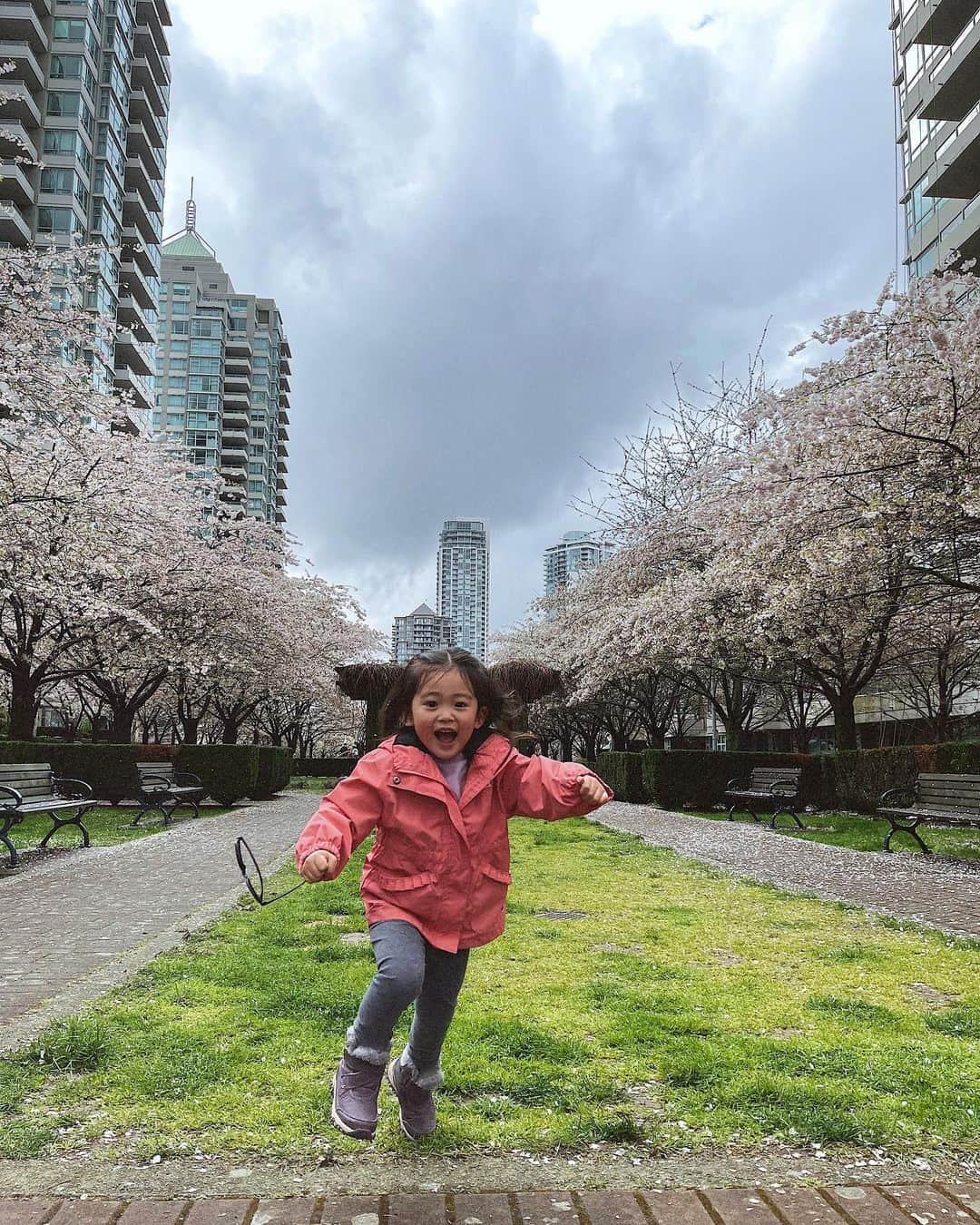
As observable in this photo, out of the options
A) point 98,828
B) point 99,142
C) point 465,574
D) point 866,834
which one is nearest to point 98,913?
point 98,828

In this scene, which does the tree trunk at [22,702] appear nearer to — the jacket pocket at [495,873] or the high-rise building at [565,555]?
the jacket pocket at [495,873]

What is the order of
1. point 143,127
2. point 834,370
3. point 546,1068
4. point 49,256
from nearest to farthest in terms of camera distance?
point 546,1068 → point 834,370 → point 49,256 → point 143,127

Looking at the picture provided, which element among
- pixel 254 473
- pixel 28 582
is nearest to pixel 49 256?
pixel 28 582

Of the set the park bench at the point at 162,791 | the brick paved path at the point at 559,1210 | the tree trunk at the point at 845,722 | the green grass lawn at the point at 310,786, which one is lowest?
the brick paved path at the point at 559,1210

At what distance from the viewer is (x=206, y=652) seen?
24172 millimetres

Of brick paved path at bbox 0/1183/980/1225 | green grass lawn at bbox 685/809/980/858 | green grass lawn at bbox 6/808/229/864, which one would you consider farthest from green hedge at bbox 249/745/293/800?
brick paved path at bbox 0/1183/980/1225

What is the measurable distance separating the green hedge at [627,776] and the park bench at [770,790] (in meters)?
3.63

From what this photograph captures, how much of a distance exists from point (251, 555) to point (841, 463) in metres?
21.7

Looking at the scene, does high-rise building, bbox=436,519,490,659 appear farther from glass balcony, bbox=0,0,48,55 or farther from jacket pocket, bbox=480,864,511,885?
jacket pocket, bbox=480,864,511,885

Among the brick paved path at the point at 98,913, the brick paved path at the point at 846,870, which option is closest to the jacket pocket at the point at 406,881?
the brick paved path at the point at 98,913

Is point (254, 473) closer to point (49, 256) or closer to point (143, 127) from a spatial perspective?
point (143, 127)

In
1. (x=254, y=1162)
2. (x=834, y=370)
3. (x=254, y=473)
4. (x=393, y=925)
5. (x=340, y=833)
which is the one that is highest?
(x=254, y=473)

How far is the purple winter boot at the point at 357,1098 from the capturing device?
2654 mm

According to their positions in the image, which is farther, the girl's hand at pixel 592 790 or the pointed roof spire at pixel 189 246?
the pointed roof spire at pixel 189 246
